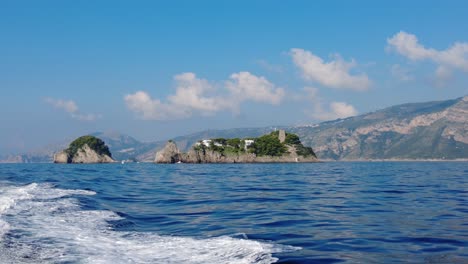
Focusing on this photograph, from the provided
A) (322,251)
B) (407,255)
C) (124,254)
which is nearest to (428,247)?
(407,255)

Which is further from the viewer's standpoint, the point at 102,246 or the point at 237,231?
the point at 237,231

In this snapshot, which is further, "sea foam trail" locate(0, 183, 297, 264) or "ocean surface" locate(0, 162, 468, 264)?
"ocean surface" locate(0, 162, 468, 264)

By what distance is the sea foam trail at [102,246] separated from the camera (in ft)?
35.7

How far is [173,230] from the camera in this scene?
15.9m

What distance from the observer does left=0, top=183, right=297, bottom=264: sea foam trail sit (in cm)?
1088

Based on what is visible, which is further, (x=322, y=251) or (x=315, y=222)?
(x=315, y=222)

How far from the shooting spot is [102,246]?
1246cm

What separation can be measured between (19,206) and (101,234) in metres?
8.87

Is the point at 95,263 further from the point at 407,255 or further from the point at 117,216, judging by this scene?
the point at 117,216

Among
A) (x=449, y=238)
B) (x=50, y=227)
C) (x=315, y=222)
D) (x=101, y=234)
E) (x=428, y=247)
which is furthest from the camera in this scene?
(x=315, y=222)

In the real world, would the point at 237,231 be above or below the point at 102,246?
below

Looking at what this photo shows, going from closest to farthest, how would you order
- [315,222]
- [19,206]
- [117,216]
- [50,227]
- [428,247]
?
[428,247]
[50,227]
[315,222]
[117,216]
[19,206]

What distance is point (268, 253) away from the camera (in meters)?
11.5

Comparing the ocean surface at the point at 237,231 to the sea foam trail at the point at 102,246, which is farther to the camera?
the ocean surface at the point at 237,231
